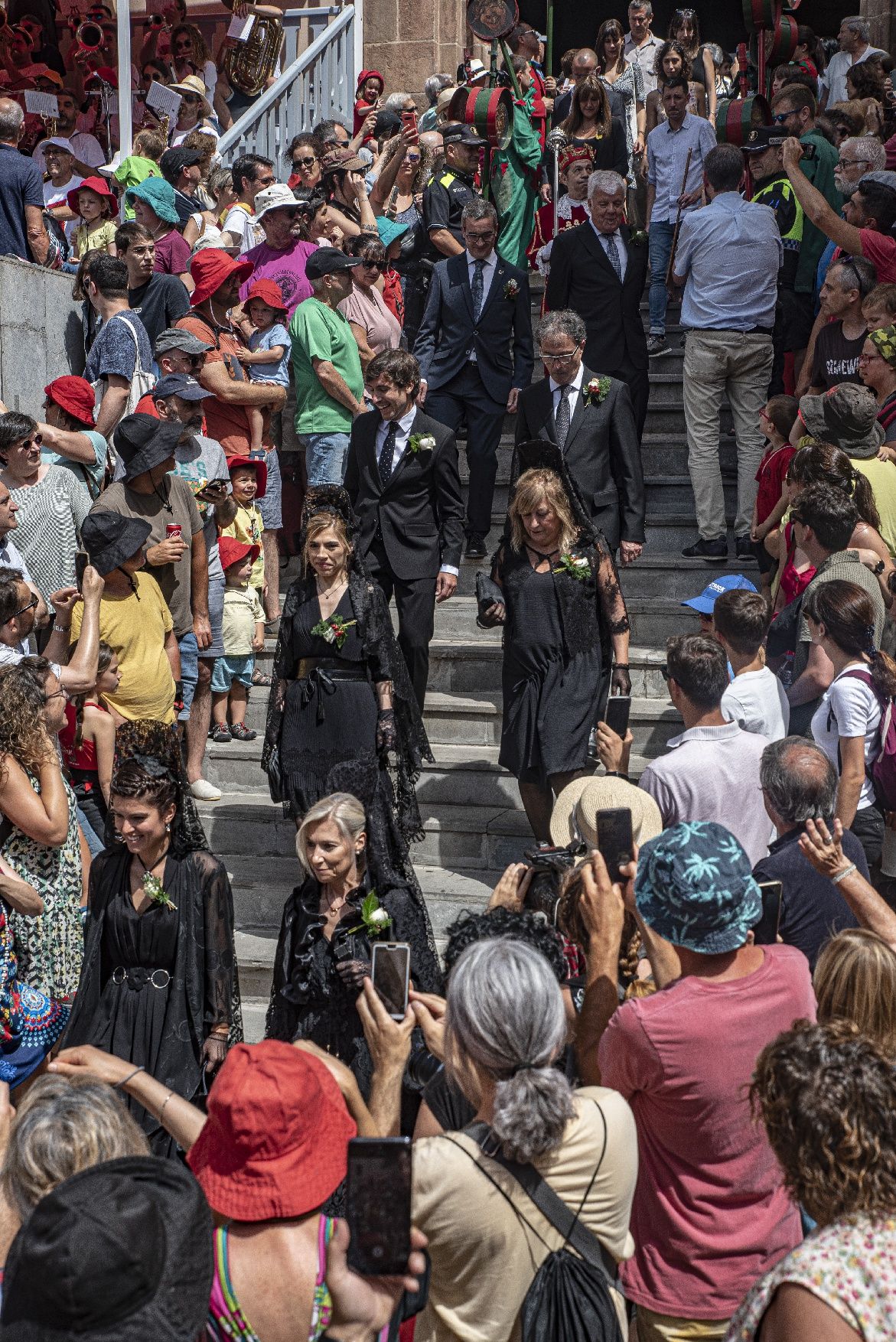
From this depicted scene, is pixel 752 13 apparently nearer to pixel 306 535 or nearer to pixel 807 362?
pixel 807 362

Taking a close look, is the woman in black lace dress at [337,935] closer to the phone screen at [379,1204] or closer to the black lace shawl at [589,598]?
the black lace shawl at [589,598]

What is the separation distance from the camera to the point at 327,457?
26.7 feet

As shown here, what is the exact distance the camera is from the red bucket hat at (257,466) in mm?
7594

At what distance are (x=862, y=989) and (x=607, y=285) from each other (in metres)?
5.99

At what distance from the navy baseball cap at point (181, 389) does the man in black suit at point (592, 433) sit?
161 centimetres

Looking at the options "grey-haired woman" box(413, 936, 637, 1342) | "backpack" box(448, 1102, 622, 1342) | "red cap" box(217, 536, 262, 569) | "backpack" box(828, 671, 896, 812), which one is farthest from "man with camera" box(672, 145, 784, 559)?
"backpack" box(448, 1102, 622, 1342)

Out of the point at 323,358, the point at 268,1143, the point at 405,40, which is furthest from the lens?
the point at 405,40

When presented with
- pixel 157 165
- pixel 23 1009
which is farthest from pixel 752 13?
pixel 23 1009

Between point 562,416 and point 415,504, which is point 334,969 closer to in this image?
point 415,504

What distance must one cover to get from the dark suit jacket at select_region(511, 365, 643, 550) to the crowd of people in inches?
1.0

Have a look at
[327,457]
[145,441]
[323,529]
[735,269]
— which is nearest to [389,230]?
[327,457]

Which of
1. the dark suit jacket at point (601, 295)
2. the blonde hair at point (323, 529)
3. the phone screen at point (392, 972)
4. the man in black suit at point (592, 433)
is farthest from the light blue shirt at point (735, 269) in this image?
the phone screen at point (392, 972)

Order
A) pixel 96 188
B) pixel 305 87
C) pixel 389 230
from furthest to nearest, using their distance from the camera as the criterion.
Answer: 1. pixel 305 87
2. pixel 389 230
3. pixel 96 188

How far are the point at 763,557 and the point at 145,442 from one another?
3.12 metres
